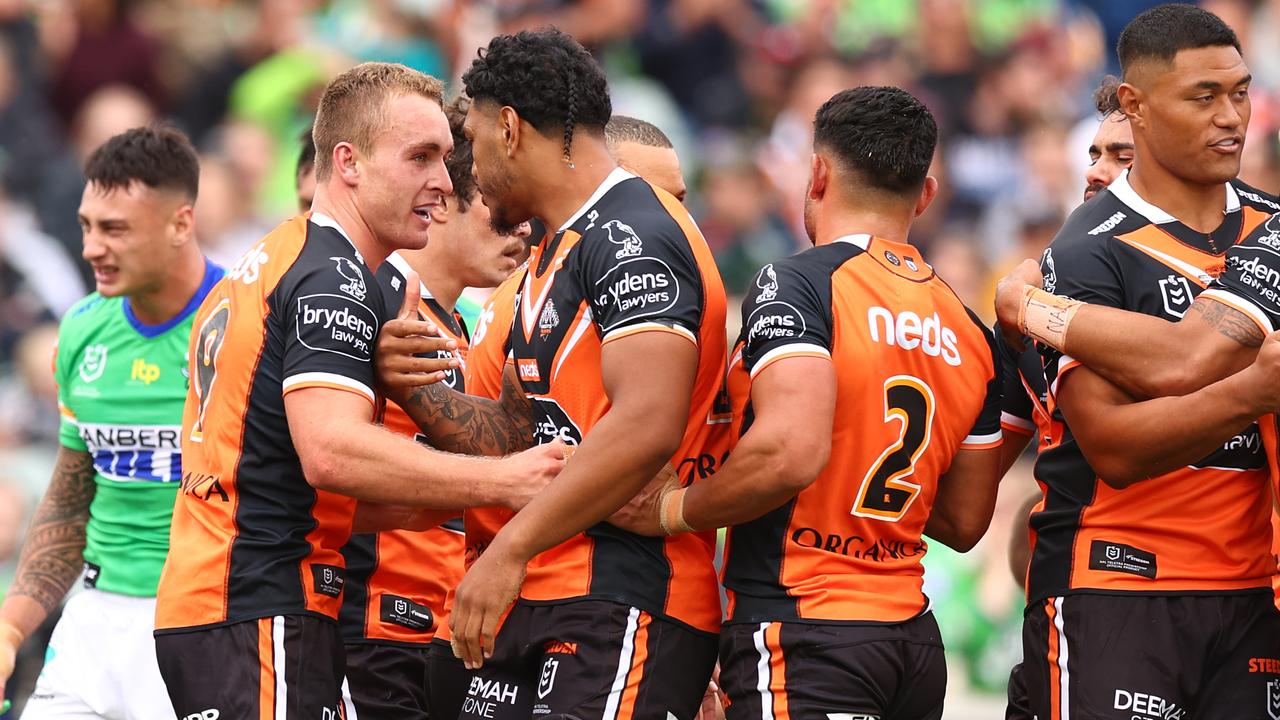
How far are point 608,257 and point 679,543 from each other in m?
0.97

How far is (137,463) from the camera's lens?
6977mm

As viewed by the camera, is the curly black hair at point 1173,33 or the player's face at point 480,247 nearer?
the curly black hair at point 1173,33

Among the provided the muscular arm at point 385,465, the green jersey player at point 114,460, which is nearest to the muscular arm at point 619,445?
the muscular arm at point 385,465

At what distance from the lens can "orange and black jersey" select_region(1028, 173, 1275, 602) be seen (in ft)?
16.9

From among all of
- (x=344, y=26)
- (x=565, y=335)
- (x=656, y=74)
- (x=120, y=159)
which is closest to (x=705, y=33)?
(x=656, y=74)

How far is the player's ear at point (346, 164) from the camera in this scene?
541 cm

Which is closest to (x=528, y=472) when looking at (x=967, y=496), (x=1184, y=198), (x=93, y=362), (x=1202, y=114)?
(x=967, y=496)

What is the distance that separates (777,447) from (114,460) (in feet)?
11.7

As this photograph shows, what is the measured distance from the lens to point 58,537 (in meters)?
7.11

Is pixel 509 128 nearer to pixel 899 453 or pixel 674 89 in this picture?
pixel 899 453

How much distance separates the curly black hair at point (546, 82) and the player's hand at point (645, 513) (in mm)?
1125

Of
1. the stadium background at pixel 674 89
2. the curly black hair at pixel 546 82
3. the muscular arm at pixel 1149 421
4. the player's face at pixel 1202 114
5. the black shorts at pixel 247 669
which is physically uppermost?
the stadium background at pixel 674 89

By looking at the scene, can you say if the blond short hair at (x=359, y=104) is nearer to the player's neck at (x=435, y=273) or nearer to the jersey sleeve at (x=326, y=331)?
the jersey sleeve at (x=326, y=331)

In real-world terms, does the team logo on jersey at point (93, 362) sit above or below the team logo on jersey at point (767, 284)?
below
